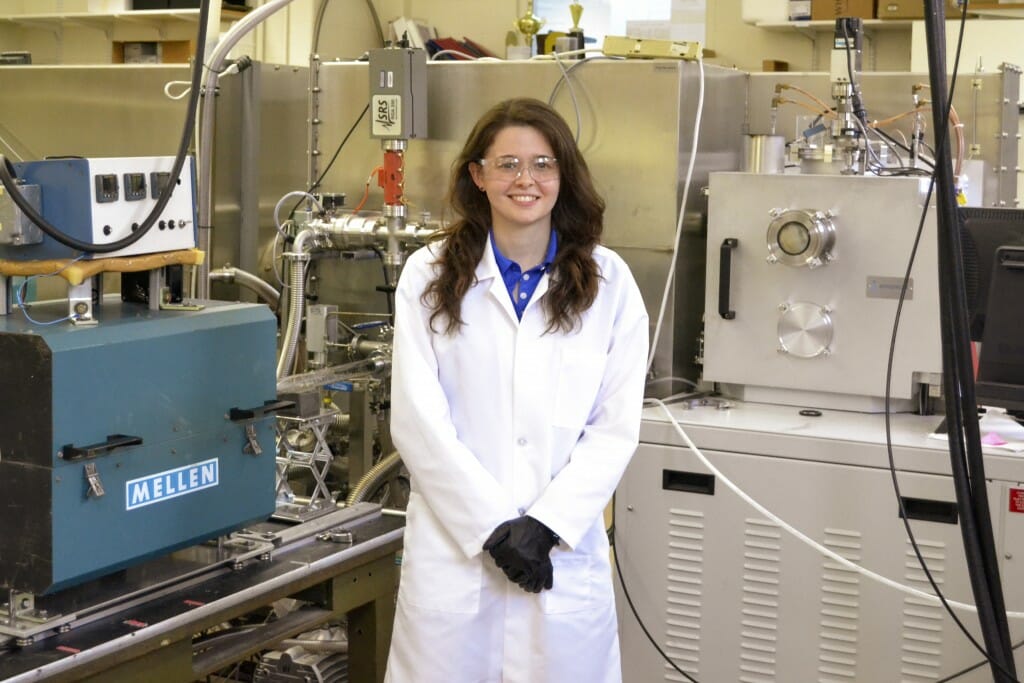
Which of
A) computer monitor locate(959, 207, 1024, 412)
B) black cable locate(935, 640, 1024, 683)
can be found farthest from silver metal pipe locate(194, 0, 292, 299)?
computer monitor locate(959, 207, 1024, 412)

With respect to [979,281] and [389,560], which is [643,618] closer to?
[389,560]

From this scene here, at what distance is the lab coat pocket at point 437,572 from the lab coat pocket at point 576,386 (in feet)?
0.79

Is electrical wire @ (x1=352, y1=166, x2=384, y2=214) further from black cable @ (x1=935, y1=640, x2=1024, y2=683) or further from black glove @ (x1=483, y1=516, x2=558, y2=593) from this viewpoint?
black cable @ (x1=935, y1=640, x2=1024, y2=683)

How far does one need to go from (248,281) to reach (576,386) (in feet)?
6.06

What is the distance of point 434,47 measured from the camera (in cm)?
568

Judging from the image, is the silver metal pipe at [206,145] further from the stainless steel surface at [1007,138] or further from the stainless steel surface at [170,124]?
the stainless steel surface at [1007,138]

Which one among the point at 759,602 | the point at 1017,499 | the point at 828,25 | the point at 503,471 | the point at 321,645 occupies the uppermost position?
the point at 828,25

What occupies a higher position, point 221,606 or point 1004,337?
point 1004,337

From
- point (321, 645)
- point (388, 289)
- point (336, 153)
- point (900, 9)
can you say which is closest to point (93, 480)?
point (321, 645)

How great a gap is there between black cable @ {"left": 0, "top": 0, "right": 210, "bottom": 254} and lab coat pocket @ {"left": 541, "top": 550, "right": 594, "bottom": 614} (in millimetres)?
764

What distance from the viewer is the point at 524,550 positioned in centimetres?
182

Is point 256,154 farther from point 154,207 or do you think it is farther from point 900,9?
point 900,9

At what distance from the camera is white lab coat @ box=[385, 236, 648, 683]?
1.88 m

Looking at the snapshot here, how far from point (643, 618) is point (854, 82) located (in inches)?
48.3
